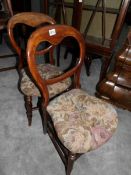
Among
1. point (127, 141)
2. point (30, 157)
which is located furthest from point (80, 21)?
point (30, 157)

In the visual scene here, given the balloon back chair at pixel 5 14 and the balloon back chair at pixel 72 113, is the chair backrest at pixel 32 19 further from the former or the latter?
the balloon back chair at pixel 5 14

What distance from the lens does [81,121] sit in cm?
111

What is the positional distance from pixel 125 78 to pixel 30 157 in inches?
43.6

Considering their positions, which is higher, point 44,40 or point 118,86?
point 44,40

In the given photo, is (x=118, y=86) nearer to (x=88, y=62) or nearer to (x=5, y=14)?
(x=88, y=62)

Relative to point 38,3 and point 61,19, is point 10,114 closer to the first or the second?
point 61,19

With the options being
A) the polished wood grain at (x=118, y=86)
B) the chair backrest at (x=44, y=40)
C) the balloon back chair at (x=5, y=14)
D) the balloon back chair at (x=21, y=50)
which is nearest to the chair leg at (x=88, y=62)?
the polished wood grain at (x=118, y=86)

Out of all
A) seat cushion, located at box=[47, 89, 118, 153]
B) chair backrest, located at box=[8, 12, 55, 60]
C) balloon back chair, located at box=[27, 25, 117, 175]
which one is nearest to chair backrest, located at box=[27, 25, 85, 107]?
balloon back chair, located at box=[27, 25, 117, 175]

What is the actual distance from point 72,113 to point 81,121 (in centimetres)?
9

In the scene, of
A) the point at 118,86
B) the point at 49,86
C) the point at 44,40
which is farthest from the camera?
the point at 118,86

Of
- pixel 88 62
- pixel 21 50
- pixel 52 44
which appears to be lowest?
pixel 88 62

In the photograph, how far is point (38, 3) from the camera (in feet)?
10.8

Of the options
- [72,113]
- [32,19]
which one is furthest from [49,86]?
[32,19]

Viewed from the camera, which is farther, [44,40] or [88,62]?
[88,62]
